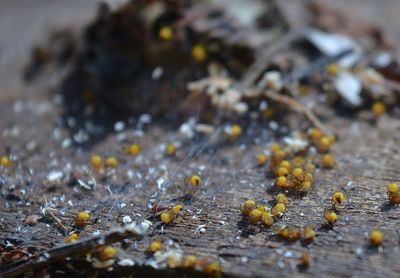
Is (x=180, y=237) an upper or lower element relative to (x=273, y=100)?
lower

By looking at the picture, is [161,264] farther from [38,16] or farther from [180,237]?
[38,16]

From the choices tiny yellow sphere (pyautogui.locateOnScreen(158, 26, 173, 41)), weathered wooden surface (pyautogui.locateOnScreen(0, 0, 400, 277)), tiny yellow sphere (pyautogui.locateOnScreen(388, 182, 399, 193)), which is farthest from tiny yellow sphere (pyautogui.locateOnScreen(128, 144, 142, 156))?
tiny yellow sphere (pyautogui.locateOnScreen(388, 182, 399, 193))

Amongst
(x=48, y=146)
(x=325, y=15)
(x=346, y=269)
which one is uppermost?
(x=325, y=15)

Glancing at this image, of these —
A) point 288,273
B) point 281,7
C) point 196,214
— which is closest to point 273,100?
point 281,7

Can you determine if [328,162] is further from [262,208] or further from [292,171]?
[262,208]

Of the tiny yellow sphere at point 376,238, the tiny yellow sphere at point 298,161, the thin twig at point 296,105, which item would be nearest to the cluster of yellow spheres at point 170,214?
the tiny yellow sphere at point 298,161

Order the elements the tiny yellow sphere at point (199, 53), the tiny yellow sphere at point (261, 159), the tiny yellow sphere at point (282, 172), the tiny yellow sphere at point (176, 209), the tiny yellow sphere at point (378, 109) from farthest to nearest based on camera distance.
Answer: the tiny yellow sphere at point (199, 53), the tiny yellow sphere at point (378, 109), the tiny yellow sphere at point (261, 159), the tiny yellow sphere at point (282, 172), the tiny yellow sphere at point (176, 209)

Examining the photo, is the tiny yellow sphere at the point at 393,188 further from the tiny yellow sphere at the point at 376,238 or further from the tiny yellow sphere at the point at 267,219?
the tiny yellow sphere at the point at 267,219
